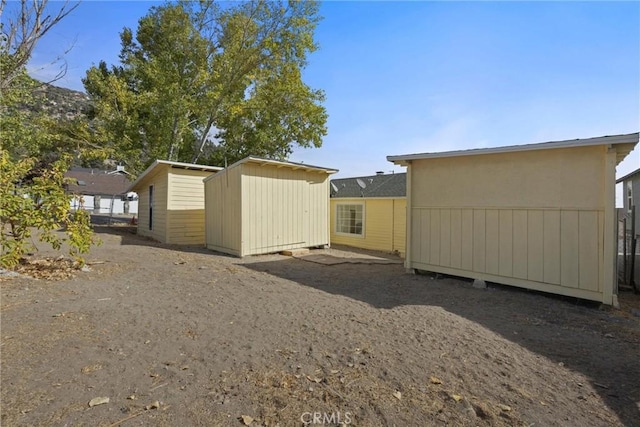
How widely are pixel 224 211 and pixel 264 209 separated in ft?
4.24

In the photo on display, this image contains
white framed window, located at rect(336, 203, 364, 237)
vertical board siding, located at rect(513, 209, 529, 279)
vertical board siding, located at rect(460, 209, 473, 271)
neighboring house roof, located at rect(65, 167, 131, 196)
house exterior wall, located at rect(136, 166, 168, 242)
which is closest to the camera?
vertical board siding, located at rect(513, 209, 529, 279)

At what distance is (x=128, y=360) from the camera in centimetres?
283

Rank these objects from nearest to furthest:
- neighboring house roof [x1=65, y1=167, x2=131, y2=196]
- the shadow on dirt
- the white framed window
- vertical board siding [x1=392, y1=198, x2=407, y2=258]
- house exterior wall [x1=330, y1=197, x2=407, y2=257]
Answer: the shadow on dirt, vertical board siding [x1=392, y1=198, x2=407, y2=258], house exterior wall [x1=330, y1=197, x2=407, y2=257], the white framed window, neighboring house roof [x1=65, y1=167, x2=131, y2=196]

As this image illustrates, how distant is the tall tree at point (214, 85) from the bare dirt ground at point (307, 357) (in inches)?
574

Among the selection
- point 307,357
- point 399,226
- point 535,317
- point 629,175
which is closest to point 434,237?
point 535,317

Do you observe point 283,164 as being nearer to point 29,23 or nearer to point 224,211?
point 224,211

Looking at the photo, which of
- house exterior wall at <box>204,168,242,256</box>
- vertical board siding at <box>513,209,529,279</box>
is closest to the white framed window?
house exterior wall at <box>204,168,242,256</box>

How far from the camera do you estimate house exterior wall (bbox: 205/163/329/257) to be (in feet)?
30.2

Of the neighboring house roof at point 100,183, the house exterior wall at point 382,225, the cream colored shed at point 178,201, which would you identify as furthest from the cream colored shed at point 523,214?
the neighboring house roof at point 100,183

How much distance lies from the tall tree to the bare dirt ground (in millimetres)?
Answer: 14576

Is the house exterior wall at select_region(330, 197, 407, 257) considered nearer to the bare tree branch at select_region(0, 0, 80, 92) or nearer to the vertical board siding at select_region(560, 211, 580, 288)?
the vertical board siding at select_region(560, 211, 580, 288)

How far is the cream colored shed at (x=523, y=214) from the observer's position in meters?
4.86

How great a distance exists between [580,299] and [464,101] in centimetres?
566

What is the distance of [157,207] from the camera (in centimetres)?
1262
